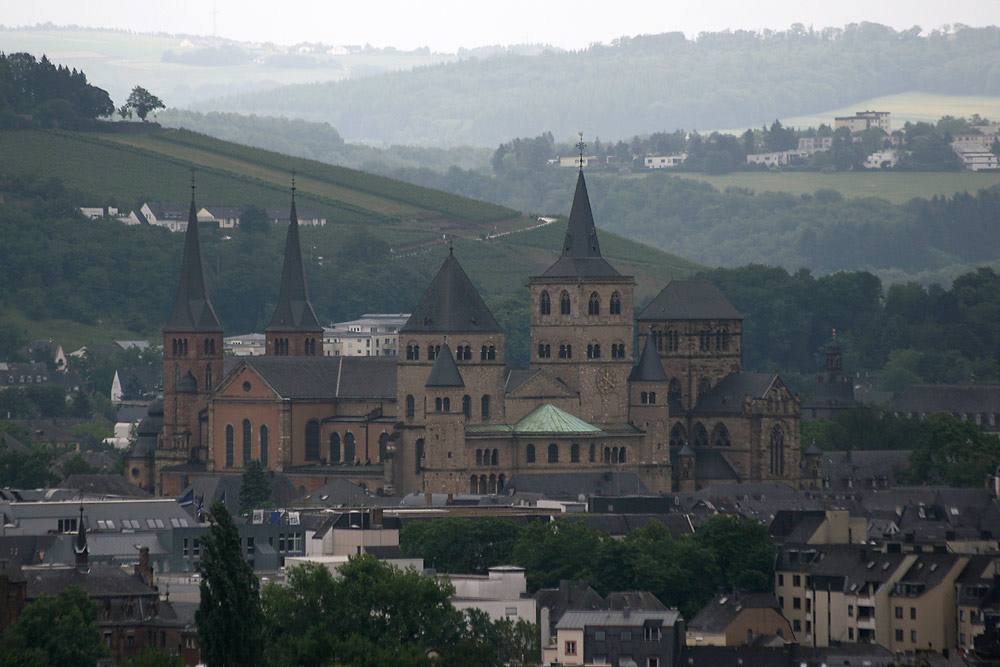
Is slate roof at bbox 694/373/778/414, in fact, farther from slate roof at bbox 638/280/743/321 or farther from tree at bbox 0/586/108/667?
tree at bbox 0/586/108/667

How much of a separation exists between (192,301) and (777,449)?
35.3 meters

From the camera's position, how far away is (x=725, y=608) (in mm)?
102875

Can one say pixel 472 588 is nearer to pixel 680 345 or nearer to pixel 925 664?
pixel 925 664

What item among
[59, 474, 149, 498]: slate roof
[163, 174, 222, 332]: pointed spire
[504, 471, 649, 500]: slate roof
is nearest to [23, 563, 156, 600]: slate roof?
[504, 471, 649, 500]: slate roof

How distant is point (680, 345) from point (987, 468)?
1921 cm

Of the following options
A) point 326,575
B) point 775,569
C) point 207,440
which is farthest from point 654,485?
point 326,575

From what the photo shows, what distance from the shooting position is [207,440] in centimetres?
16125

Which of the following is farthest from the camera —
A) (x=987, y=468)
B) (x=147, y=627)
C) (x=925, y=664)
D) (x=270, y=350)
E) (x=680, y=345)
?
(x=270, y=350)

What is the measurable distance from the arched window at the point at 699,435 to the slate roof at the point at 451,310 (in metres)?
12.8

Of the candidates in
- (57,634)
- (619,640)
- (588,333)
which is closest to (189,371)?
(588,333)

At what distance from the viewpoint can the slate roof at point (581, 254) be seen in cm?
15288

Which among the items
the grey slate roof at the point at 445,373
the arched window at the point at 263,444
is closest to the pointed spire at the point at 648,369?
the grey slate roof at the point at 445,373

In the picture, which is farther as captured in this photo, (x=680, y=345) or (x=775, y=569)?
(x=680, y=345)

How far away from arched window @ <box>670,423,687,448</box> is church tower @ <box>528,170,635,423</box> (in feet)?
15.1
